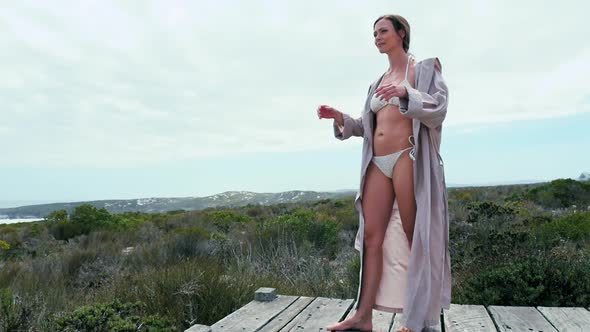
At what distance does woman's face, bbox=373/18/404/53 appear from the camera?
2.87 metres

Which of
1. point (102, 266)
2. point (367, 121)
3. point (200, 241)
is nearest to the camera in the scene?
point (367, 121)

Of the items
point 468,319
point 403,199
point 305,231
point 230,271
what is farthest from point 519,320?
point 305,231

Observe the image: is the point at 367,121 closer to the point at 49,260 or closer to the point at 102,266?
the point at 102,266

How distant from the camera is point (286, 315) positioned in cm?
341

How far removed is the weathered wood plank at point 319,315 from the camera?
10.2 ft

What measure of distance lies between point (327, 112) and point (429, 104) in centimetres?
78

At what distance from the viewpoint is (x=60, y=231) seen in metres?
11.9

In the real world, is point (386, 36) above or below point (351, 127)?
above

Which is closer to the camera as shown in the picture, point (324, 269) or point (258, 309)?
point (258, 309)

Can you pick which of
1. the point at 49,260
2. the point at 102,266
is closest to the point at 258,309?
the point at 102,266

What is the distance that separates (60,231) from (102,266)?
541 centimetres

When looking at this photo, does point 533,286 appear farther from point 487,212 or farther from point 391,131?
point 487,212

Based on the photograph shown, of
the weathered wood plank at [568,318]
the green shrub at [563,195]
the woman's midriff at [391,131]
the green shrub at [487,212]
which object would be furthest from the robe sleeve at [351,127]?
the green shrub at [563,195]

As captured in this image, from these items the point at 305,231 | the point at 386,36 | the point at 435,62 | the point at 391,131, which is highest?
the point at 386,36
